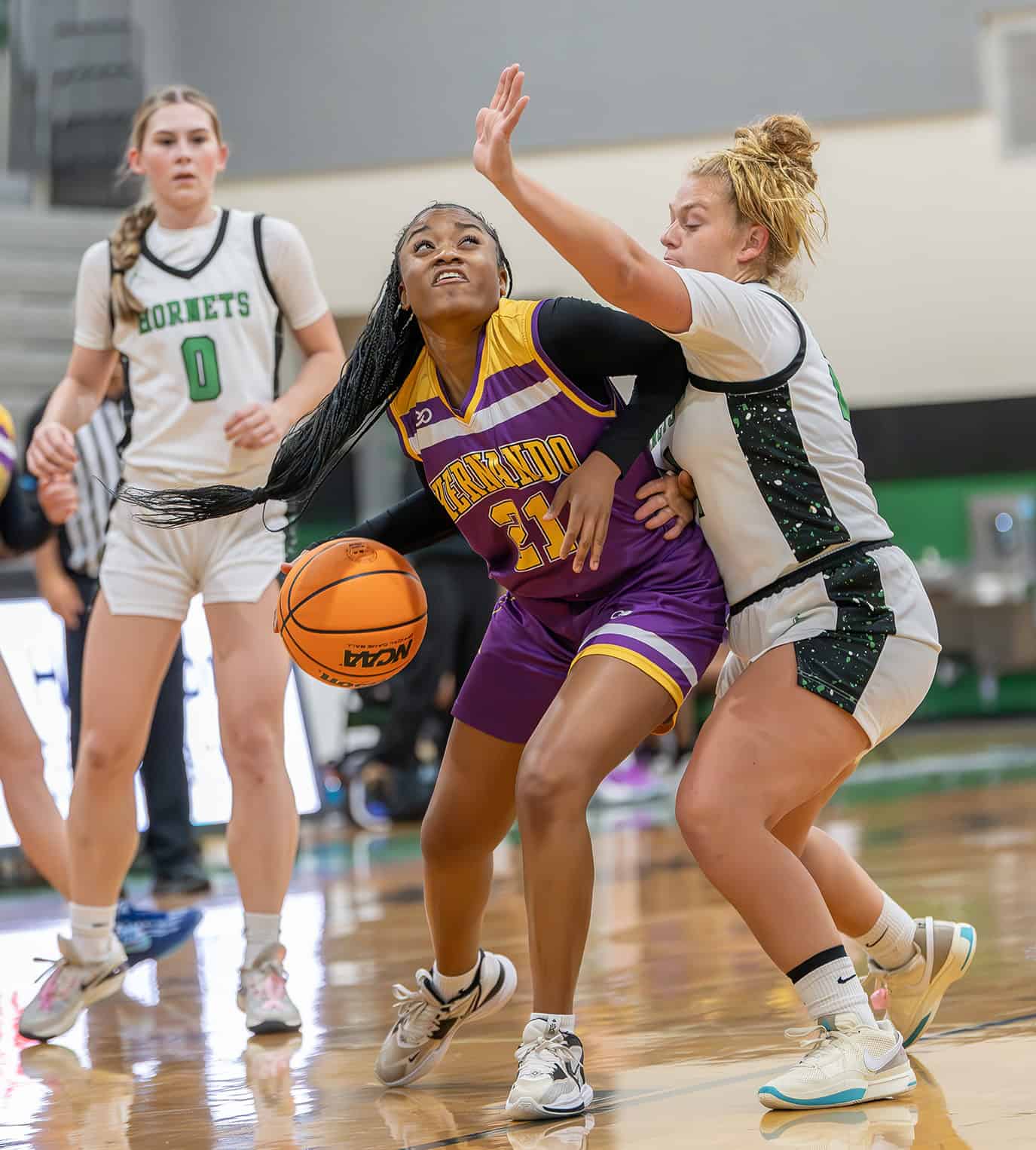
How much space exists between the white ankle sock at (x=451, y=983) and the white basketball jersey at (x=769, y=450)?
903 millimetres

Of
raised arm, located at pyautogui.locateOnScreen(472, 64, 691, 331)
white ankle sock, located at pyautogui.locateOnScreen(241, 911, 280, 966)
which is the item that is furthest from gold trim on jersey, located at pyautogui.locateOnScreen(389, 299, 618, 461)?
white ankle sock, located at pyautogui.locateOnScreen(241, 911, 280, 966)

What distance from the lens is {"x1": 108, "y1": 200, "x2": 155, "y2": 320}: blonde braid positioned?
12.2 feet

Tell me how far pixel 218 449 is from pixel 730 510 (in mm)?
1373

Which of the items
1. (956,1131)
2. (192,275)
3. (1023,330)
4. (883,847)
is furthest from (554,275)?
(956,1131)

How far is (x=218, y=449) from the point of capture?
366 centimetres

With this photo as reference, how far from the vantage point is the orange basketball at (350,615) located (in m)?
3.00

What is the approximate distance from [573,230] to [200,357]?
56.4 inches

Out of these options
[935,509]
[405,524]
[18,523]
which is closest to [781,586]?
[405,524]

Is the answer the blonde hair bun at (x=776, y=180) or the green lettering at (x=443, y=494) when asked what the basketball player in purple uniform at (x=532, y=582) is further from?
the blonde hair bun at (x=776, y=180)

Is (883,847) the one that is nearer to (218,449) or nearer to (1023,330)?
(218,449)

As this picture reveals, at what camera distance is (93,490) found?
5.99m

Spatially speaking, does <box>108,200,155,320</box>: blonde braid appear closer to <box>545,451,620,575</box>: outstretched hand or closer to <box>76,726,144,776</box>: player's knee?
<box>76,726,144,776</box>: player's knee

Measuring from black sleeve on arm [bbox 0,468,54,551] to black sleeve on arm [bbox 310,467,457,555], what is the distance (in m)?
1.36

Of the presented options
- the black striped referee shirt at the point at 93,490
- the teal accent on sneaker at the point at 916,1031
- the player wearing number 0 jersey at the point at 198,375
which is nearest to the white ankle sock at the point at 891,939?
the teal accent on sneaker at the point at 916,1031
